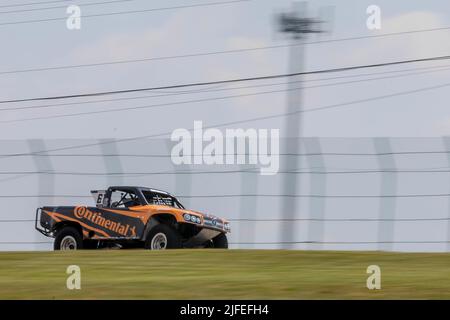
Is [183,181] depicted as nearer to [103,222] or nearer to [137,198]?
[137,198]

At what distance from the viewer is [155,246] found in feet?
61.6

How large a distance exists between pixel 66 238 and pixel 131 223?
1565 mm

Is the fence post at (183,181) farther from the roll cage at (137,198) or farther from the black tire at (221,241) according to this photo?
the black tire at (221,241)

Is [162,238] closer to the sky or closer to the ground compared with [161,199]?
closer to the ground

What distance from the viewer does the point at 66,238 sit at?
1983 cm

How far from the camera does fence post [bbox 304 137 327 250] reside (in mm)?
18234

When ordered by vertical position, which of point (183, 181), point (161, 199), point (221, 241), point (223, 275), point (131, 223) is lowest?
point (223, 275)

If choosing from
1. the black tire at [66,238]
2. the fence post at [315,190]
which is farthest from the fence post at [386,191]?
the black tire at [66,238]

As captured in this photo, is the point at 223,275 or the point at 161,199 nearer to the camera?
the point at 223,275

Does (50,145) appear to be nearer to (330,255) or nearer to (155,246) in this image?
(155,246)

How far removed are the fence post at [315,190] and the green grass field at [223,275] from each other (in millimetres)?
2490

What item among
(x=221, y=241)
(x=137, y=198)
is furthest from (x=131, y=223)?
(x=221, y=241)
